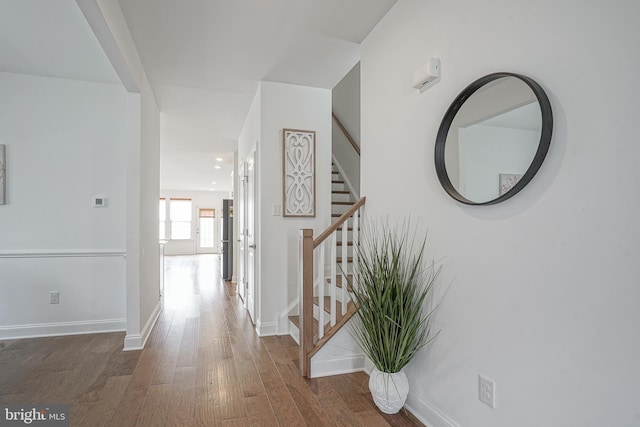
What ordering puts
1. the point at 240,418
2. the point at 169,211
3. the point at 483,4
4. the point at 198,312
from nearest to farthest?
the point at 483,4 < the point at 240,418 < the point at 198,312 < the point at 169,211

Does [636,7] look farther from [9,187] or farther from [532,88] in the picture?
[9,187]

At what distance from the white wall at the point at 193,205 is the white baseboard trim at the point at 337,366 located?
37.0 ft

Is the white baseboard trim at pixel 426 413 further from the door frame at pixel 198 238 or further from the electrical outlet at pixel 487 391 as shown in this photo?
the door frame at pixel 198 238

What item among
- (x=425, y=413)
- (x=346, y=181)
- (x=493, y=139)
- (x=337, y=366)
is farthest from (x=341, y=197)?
(x=493, y=139)

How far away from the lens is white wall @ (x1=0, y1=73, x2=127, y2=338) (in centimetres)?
339

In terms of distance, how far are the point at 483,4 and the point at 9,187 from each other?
14.2 ft

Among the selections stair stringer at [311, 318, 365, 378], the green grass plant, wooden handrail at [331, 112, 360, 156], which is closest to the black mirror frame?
the green grass plant

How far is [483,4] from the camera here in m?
1.58

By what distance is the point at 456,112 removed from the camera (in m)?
1.74

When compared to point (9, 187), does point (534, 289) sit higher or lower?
lower

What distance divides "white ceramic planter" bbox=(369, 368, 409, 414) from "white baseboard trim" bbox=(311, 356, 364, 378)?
1.88ft

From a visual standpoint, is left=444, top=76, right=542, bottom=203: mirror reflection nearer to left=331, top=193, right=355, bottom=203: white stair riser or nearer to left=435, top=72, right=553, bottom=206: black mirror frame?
left=435, top=72, right=553, bottom=206: black mirror frame

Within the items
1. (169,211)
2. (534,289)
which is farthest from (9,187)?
(169,211)

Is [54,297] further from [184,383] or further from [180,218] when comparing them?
[180,218]
